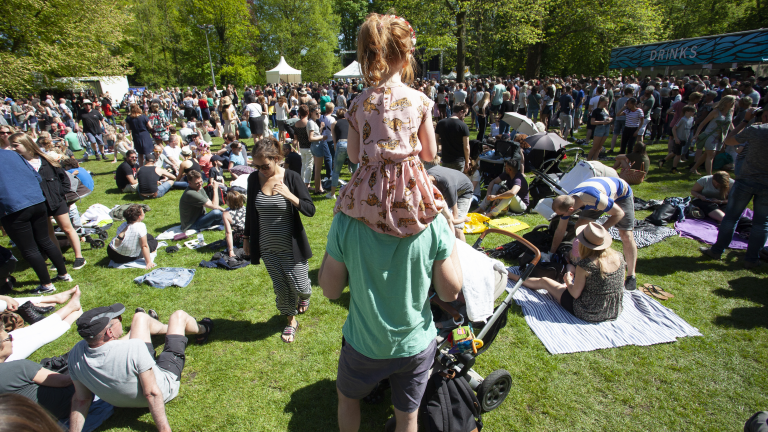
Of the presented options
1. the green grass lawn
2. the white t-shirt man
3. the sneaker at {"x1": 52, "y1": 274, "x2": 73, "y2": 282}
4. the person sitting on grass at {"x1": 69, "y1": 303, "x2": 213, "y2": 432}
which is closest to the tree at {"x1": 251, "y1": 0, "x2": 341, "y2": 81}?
the white t-shirt man

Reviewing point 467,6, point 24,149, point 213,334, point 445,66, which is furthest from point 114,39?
point 445,66

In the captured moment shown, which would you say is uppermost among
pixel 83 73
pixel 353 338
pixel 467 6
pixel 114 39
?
pixel 467 6

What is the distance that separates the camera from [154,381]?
2965 mm

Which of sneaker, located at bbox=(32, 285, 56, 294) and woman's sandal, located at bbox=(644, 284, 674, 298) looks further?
sneaker, located at bbox=(32, 285, 56, 294)

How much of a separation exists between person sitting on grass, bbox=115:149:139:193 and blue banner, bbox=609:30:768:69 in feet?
100

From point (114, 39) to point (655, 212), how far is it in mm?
28977

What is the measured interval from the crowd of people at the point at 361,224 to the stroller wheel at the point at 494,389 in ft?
3.97

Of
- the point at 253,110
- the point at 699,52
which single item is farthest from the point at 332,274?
the point at 699,52

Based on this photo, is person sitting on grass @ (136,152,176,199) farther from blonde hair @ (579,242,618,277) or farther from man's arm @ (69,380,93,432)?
blonde hair @ (579,242,618,277)

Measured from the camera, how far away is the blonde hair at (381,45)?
1.48 meters

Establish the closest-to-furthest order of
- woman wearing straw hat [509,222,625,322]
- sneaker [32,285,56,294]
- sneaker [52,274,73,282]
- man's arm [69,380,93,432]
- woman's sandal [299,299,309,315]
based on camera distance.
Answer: man's arm [69,380,93,432], woman wearing straw hat [509,222,625,322], woman's sandal [299,299,309,315], sneaker [32,285,56,294], sneaker [52,274,73,282]

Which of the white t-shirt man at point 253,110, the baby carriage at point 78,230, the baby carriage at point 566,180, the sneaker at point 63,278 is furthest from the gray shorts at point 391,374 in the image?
the white t-shirt man at point 253,110

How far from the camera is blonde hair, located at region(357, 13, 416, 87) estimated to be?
4.85 feet

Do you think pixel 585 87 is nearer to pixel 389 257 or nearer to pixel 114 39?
pixel 389 257
